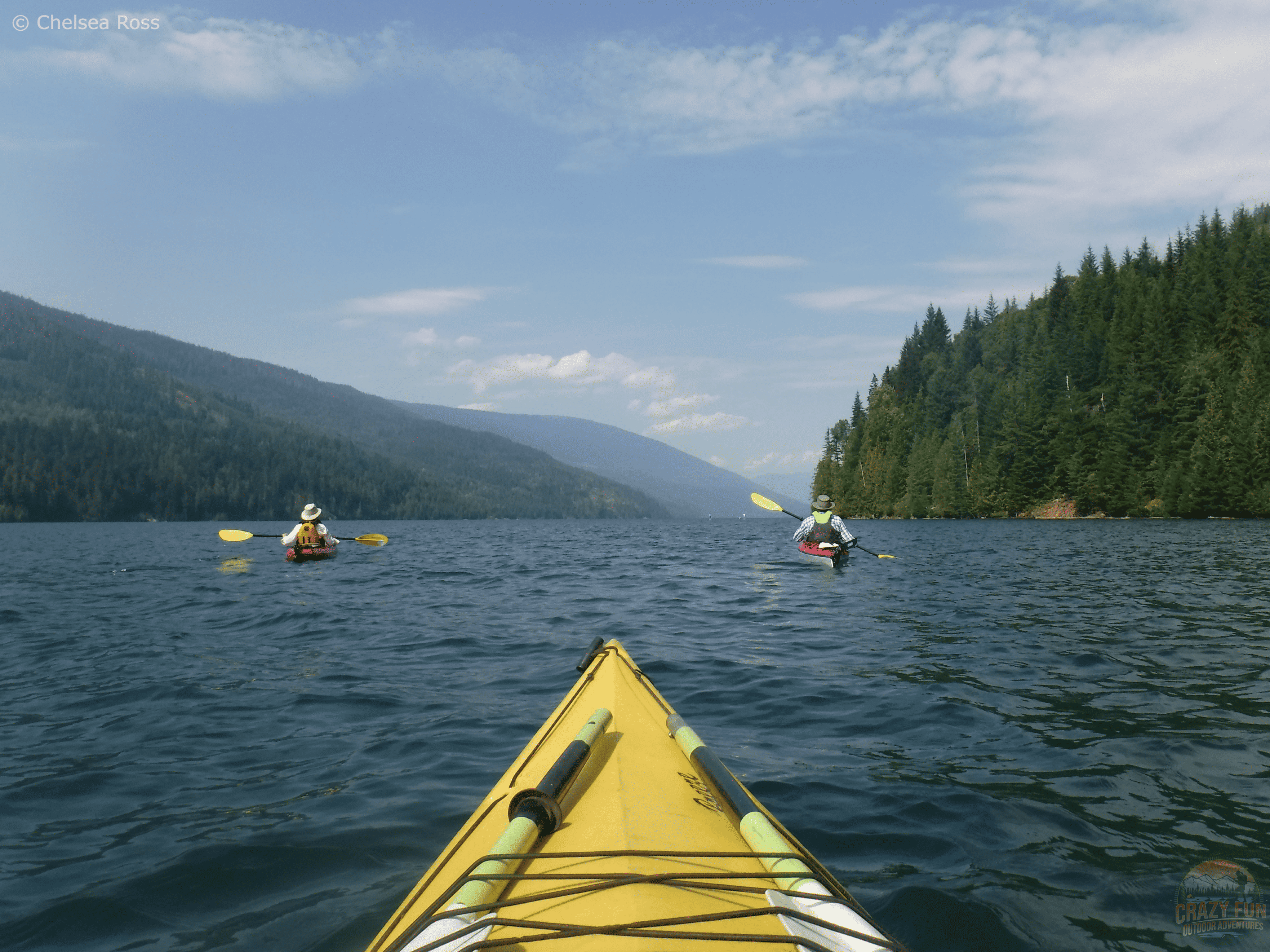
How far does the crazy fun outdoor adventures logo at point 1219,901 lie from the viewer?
4.06m

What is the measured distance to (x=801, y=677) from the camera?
9891mm

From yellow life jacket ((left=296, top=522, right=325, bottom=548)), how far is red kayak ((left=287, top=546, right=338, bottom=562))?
6cm

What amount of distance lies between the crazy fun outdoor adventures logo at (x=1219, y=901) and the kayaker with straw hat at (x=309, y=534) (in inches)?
1041

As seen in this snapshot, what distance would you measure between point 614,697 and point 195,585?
66.2ft

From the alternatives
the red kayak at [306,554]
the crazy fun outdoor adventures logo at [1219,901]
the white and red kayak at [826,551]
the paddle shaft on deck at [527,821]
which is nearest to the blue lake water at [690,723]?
the crazy fun outdoor adventures logo at [1219,901]

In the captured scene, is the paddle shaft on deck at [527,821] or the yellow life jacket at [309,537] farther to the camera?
the yellow life jacket at [309,537]

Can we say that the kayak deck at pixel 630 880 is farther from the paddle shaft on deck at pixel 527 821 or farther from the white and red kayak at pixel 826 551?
the white and red kayak at pixel 826 551

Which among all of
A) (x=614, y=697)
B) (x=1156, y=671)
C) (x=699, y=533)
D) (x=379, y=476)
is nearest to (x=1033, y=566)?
(x=1156, y=671)

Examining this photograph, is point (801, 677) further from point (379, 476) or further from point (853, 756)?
point (379, 476)

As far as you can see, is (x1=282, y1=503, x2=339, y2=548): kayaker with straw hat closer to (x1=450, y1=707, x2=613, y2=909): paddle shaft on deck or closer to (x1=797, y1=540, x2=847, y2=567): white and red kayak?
(x1=797, y1=540, x2=847, y2=567): white and red kayak

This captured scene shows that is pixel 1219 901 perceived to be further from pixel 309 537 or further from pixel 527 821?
pixel 309 537

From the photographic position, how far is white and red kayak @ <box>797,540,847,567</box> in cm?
2312

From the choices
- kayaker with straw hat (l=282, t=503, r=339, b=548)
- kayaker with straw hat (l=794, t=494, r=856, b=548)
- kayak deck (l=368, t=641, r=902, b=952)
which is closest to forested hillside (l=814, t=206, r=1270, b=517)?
kayaker with straw hat (l=794, t=494, r=856, b=548)

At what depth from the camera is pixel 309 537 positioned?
26.7 m
